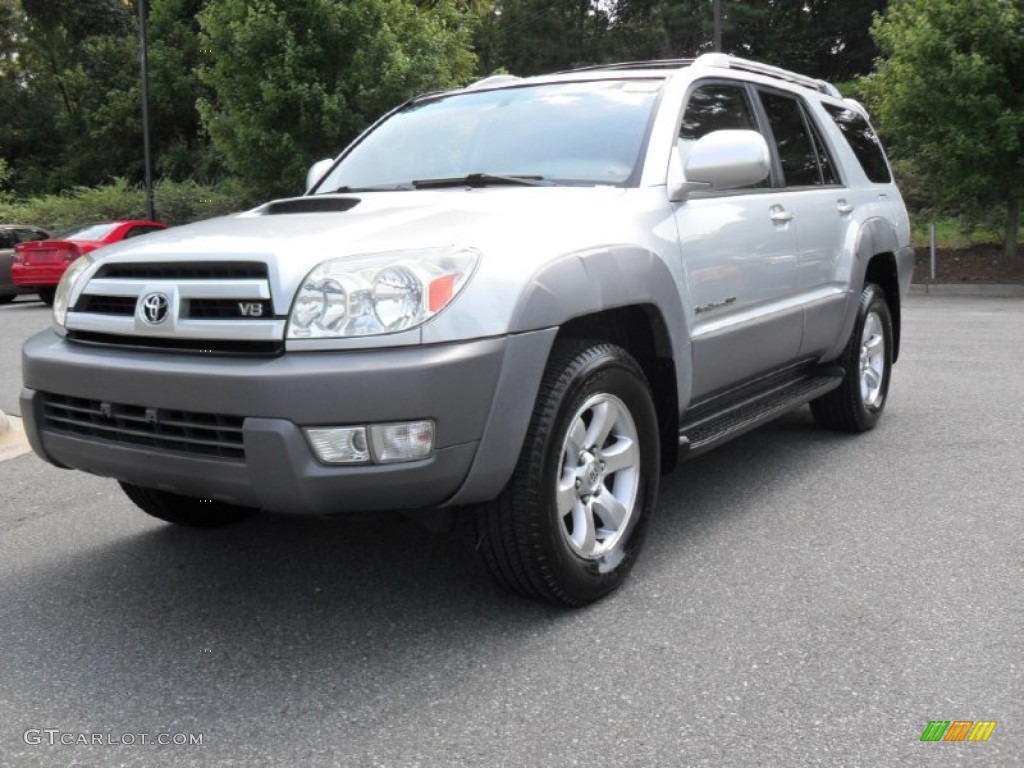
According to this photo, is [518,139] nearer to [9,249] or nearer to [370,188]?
[370,188]

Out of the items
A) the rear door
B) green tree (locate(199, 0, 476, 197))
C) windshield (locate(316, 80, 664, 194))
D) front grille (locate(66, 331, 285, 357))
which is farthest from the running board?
green tree (locate(199, 0, 476, 197))

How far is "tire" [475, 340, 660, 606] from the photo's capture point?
3.04 meters

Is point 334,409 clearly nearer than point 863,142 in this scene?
Yes

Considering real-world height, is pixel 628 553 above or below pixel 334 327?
below

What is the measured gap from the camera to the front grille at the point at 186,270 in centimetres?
290

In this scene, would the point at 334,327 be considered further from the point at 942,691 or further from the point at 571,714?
the point at 942,691

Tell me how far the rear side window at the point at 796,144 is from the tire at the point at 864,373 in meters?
0.72

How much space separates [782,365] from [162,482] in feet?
9.38

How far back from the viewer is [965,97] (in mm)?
15188

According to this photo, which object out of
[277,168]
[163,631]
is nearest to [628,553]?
[163,631]

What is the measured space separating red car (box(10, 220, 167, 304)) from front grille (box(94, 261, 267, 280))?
14193 mm

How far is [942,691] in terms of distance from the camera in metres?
2.69

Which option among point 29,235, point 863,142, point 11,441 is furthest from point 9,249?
point 863,142

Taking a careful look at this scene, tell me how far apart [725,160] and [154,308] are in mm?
1985
